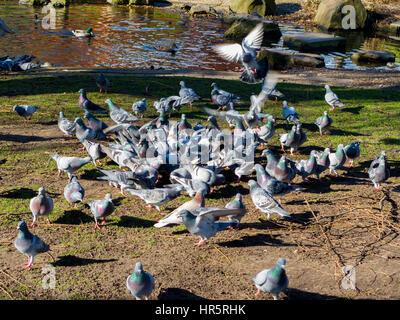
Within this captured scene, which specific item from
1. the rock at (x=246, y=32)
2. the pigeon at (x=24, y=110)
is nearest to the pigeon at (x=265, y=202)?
the pigeon at (x=24, y=110)

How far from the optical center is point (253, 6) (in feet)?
106

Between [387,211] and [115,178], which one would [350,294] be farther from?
[115,178]

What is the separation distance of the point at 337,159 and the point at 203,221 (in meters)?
3.33

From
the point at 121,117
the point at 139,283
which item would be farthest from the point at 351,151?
the point at 139,283

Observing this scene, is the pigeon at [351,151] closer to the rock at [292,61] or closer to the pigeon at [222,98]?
the pigeon at [222,98]

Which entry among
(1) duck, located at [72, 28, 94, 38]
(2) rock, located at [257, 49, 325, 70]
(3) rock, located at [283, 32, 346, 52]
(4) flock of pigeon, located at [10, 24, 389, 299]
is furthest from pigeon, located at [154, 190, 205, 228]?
(3) rock, located at [283, 32, 346, 52]

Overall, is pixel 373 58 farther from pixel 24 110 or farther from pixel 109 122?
pixel 24 110

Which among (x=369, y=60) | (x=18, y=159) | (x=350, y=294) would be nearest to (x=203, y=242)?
(x=350, y=294)

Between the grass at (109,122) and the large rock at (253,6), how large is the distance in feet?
67.5

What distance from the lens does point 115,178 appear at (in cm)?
702

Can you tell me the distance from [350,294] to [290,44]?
72.4 feet

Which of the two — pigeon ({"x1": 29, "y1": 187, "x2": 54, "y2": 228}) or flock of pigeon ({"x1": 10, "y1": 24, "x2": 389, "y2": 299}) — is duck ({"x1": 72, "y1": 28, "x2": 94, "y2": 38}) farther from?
pigeon ({"x1": 29, "y1": 187, "x2": 54, "y2": 228})

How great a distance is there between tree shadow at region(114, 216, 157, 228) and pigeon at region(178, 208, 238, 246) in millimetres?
761

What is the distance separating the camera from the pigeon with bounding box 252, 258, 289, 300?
180 inches
